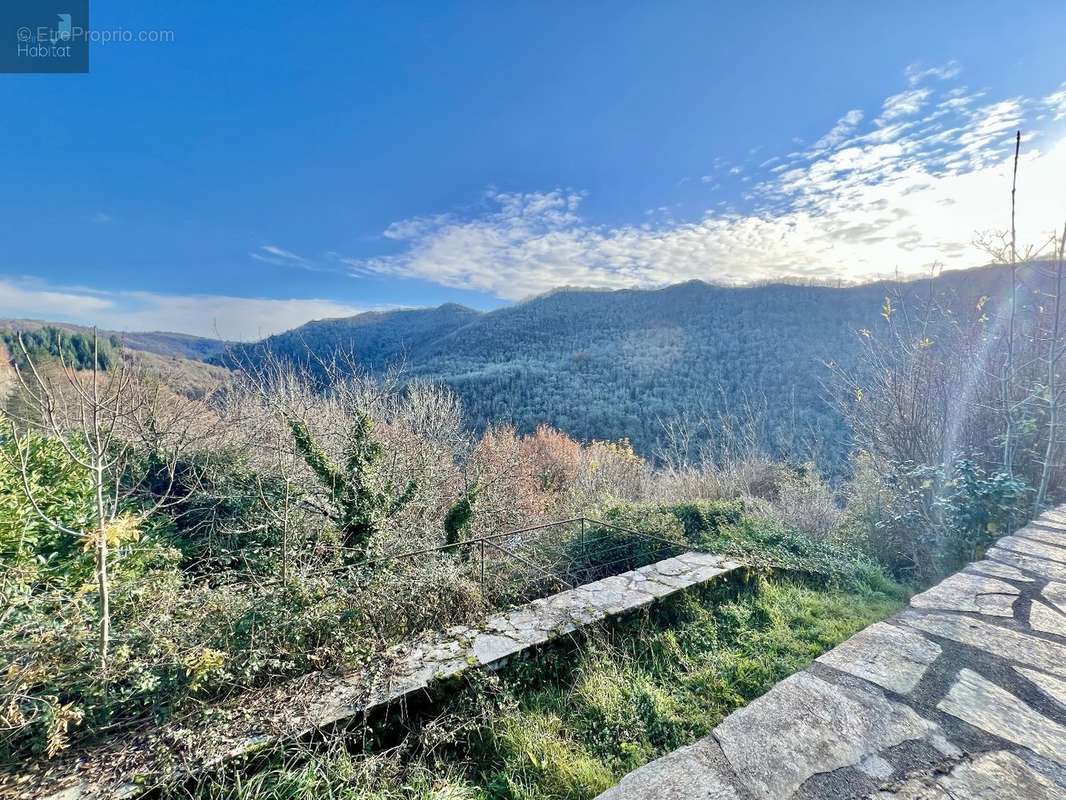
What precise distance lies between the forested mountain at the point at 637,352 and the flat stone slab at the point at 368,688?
11.1 meters

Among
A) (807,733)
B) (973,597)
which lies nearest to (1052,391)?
(973,597)

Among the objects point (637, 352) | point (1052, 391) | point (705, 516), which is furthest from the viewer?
point (637, 352)

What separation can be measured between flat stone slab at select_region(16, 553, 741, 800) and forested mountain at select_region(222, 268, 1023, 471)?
36.5ft

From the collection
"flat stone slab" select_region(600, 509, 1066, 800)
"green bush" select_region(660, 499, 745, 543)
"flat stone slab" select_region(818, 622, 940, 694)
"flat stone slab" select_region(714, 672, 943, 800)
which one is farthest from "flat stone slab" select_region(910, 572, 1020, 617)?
"green bush" select_region(660, 499, 745, 543)

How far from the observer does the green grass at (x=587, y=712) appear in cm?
171

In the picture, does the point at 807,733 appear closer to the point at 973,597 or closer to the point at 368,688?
the point at 973,597

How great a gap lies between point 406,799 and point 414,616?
101 cm

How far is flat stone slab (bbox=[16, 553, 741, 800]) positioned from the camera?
4.99 ft

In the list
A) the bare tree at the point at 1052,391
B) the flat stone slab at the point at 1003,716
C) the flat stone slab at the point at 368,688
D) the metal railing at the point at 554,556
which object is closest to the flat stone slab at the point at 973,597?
the flat stone slab at the point at 1003,716

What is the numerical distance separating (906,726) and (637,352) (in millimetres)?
38245

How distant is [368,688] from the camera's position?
202cm

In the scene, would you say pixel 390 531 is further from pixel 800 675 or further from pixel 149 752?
pixel 800 675

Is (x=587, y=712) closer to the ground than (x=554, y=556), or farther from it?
farther from it

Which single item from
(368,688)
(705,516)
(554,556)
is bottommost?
(554,556)
